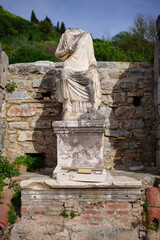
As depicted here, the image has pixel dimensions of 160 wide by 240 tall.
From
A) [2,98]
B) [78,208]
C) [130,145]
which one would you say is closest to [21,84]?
[2,98]

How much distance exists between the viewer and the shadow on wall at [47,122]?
15.7ft

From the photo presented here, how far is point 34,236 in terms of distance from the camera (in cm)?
286

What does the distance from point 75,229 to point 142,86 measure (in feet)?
10.7

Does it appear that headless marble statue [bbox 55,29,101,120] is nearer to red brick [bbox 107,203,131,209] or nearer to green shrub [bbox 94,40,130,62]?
red brick [bbox 107,203,131,209]

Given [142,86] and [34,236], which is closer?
[34,236]

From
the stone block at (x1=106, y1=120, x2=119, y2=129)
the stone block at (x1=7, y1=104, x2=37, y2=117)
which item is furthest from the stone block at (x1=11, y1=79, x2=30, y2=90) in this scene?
the stone block at (x1=106, y1=120, x2=119, y2=129)

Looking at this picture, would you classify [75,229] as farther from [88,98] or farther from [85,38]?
[85,38]

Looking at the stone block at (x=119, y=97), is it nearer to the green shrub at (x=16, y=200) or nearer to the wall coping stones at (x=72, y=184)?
the wall coping stones at (x=72, y=184)

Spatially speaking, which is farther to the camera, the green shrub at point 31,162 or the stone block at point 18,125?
the stone block at point 18,125

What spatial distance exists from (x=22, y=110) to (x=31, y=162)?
1.14m

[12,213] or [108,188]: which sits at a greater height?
[108,188]

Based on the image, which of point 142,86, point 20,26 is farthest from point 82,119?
point 20,26

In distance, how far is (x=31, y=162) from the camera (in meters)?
4.55

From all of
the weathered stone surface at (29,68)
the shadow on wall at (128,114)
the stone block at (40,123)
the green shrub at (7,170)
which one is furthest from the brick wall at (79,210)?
the weathered stone surface at (29,68)
